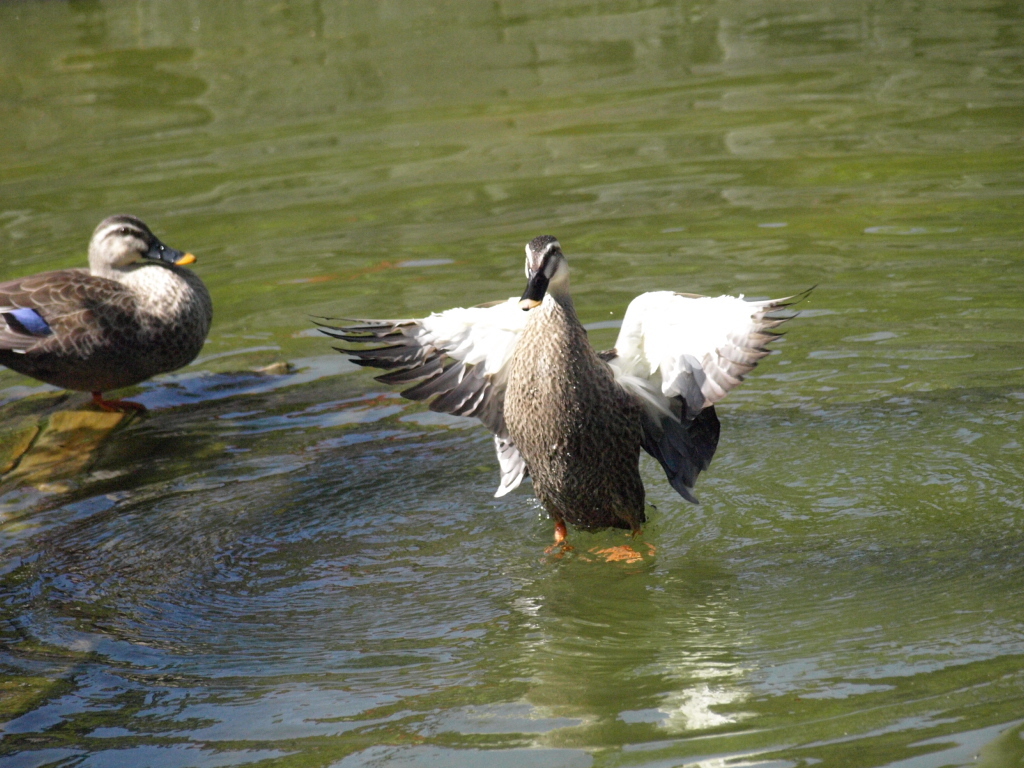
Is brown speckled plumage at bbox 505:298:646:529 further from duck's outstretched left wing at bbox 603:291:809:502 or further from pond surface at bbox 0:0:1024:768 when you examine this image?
pond surface at bbox 0:0:1024:768

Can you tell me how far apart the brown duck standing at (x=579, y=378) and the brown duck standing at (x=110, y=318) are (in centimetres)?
188

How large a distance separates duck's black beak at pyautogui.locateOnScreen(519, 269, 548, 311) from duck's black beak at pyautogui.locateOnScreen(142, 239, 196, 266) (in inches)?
125

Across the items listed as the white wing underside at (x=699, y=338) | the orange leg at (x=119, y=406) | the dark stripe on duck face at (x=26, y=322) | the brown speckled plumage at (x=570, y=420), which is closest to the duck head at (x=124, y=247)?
the dark stripe on duck face at (x=26, y=322)

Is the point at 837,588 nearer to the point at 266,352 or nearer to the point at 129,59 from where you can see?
the point at 266,352

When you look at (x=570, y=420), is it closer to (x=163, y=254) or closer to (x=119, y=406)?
(x=119, y=406)

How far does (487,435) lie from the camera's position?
19.8ft

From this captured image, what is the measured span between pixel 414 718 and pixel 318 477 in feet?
7.37

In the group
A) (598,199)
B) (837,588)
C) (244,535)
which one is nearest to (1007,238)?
(598,199)

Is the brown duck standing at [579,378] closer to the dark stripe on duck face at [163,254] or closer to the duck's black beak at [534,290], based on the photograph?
the duck's black beak at [534,290]

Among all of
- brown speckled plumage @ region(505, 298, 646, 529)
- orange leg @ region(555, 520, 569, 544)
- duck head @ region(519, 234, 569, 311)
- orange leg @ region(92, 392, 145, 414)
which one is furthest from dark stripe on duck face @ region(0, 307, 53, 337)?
duck head @ region(519, 234, 569, 311)

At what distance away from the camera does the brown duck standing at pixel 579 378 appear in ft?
14.9

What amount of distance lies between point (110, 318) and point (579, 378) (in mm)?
3079

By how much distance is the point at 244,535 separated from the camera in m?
5.13

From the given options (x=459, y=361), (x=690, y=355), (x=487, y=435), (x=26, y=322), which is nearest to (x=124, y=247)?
Result: (x=26, y=322)
